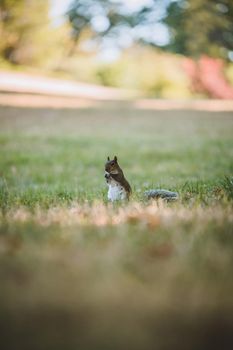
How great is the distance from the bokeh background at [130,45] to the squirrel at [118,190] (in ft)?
78.9

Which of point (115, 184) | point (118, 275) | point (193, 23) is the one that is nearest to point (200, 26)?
point (193, 23)

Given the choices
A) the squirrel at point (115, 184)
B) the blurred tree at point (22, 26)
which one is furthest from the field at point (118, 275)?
the blurred tree at point (22, 26)

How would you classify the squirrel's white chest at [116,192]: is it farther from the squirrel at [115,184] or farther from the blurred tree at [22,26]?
the blurred tree at [22,26]

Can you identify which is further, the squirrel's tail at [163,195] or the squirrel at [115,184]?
the squirrel at [115,184]

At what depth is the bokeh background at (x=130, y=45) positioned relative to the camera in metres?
28.8

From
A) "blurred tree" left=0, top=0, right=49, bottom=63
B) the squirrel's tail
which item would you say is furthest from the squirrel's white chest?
"blurred tree" left=0, top=0, right=49, bottom=63

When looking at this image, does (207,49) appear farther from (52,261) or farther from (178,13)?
(52,261)

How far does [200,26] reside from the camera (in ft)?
93.0

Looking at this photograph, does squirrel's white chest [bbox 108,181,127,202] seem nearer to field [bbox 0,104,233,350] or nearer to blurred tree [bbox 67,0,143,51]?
field [bbox 0,104,233,350]

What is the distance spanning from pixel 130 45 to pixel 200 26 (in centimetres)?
1572

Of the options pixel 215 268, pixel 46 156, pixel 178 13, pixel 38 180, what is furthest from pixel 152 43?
pixel 215 268

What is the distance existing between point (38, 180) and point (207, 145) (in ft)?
26.2

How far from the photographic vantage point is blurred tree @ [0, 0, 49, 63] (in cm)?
3278

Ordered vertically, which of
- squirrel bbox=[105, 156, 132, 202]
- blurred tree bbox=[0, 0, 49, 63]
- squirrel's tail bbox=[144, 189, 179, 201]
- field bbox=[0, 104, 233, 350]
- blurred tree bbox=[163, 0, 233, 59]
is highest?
blurred tree bbox=[0, 0, 49, 63]
